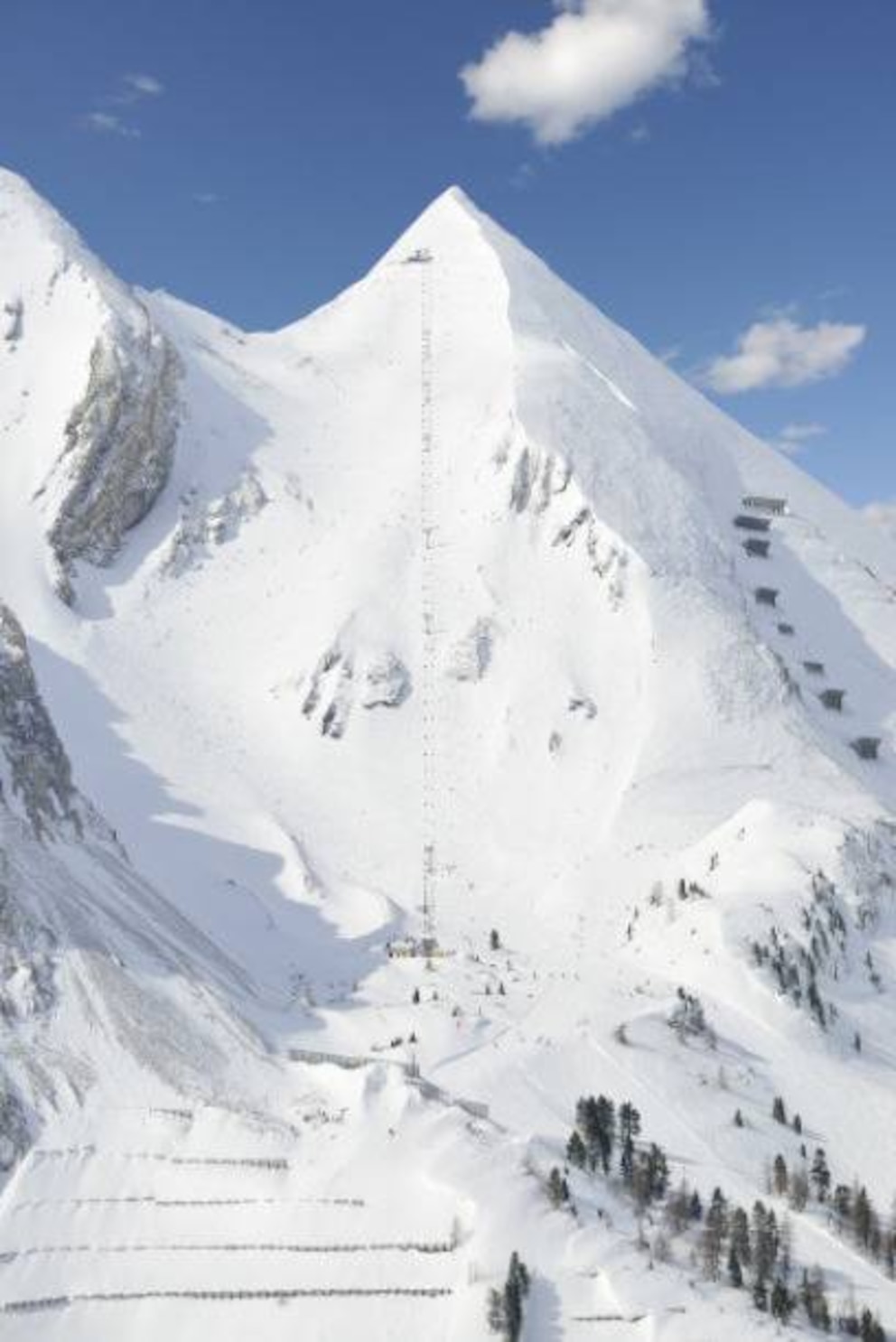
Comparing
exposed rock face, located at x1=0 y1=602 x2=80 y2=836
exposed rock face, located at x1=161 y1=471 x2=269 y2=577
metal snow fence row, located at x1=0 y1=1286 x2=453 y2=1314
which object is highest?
exposed rock face, located at x1=161 y1=471 x2=269 y2=577

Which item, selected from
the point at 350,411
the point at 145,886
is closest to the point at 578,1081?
the point at 145,886

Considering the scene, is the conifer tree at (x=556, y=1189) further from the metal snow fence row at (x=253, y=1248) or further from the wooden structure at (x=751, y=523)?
the wooden structure at (x=751, y=523)

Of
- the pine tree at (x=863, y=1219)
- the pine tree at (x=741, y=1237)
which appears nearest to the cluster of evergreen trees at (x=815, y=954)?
the pine tree at (x=863, y=1219)

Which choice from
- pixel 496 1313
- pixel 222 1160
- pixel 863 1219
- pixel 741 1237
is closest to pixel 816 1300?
pixel 741 1237

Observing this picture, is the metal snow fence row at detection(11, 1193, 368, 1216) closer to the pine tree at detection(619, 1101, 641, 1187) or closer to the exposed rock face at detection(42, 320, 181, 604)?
the pine tree at detection(619, 1101, 641, 1187)

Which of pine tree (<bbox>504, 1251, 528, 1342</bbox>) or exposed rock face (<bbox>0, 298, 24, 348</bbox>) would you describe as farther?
exposed rock face (<bbox>0, 298, 24, 348</bbox>)

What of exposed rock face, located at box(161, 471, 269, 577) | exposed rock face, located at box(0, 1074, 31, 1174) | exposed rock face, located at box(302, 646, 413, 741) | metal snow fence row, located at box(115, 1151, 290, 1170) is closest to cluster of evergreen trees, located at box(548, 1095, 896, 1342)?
metal snow fence row, located at box(115, 1151, 290, 1170)
